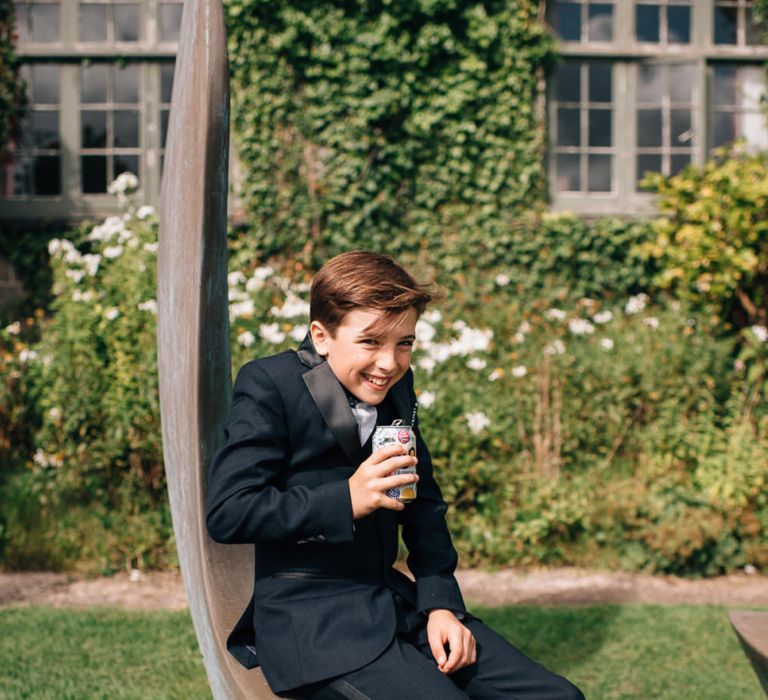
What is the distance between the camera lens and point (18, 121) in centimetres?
838

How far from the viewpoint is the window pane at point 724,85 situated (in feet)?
28.8

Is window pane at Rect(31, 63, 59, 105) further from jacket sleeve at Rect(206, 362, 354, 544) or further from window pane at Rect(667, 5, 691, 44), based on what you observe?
jacket sleeve at Rect(206, 362, 354, 544)

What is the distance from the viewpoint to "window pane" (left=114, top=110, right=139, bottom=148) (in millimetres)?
8531

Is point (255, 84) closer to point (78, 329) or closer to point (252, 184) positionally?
point (252, 184)

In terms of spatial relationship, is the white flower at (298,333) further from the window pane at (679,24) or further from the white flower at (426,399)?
the window pane at (679,24)

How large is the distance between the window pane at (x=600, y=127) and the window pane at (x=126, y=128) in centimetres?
448

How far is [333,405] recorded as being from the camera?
191cm

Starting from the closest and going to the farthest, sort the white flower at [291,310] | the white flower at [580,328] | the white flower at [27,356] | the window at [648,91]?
the white flower at [291,310]
the white flower at [27,356]
the white flower at [580,328]
the window at [648,91]

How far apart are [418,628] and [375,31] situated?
6786mm

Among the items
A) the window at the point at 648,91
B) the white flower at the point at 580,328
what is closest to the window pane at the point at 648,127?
the window at the point at 648,91

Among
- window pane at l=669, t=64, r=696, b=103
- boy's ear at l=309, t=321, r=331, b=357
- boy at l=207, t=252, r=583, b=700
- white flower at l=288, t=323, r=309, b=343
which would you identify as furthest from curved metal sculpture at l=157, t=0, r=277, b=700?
window pane at l=669, t=64, r=696, b=103

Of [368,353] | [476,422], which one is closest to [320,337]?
[368,353]

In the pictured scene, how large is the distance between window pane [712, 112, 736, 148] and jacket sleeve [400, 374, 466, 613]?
778cm

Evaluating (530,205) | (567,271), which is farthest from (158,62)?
(567,271)
